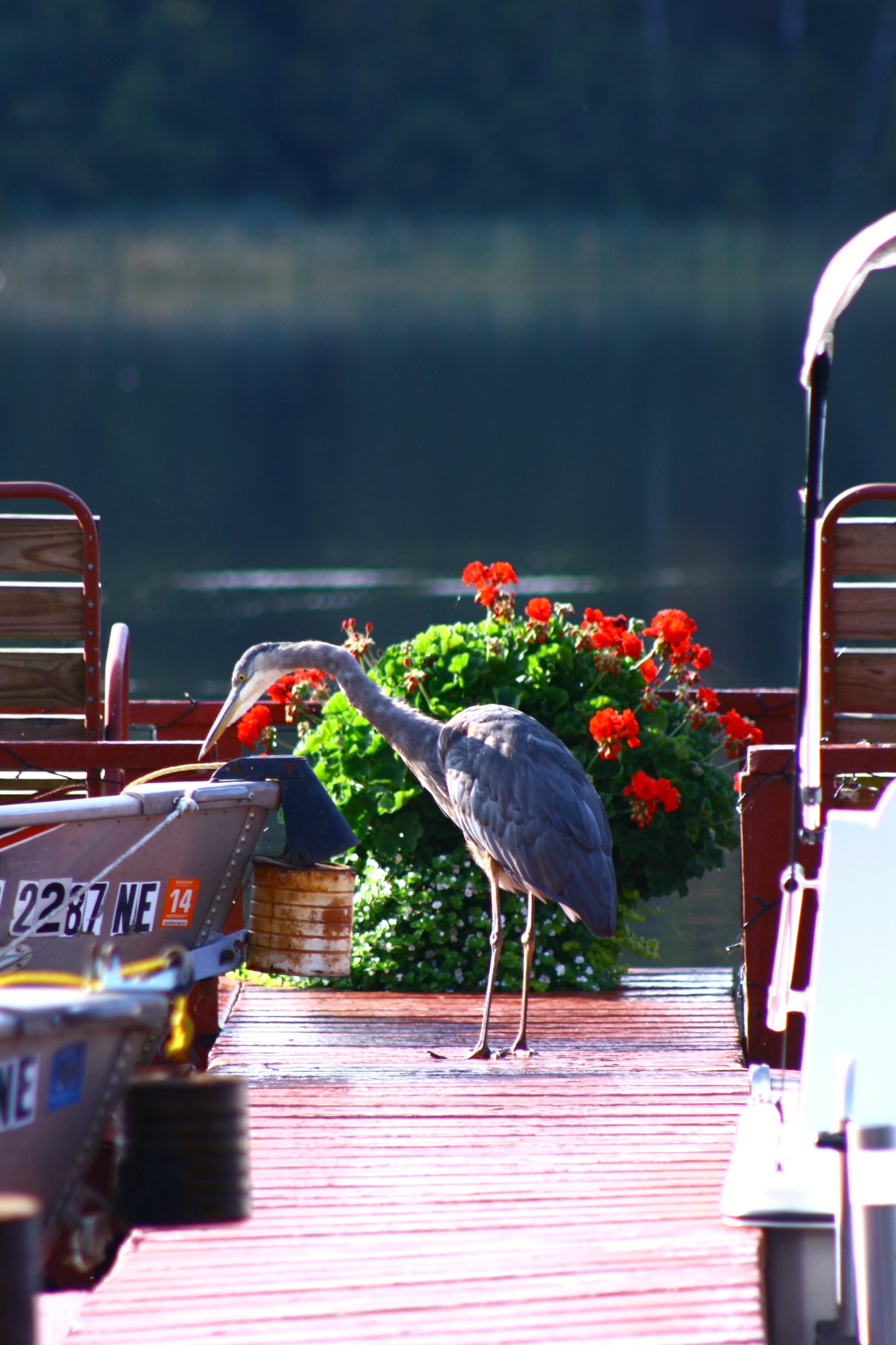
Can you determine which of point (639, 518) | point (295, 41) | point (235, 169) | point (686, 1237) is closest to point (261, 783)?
point (686, 1237)

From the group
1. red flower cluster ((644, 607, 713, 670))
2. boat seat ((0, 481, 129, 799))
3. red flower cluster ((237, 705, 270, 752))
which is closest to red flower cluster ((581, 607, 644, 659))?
red flower cluster ((644, 607, 713, 670))

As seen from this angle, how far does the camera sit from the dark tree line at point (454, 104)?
6078 centimetres

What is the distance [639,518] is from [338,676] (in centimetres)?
2327

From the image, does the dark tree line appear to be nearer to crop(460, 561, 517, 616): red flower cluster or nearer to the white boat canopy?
crop(460, 561, 517, 616): red flower cluster

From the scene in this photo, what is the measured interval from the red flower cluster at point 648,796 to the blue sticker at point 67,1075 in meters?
2.42

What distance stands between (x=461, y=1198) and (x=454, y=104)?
6467cm

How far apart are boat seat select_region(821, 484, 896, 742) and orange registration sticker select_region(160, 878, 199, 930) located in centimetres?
190

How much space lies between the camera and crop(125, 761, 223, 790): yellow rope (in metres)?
4.88

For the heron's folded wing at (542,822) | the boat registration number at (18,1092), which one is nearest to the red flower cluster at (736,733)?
the heron's folded wing at (542,822)

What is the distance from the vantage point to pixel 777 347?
189 ft

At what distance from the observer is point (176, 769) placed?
494cm

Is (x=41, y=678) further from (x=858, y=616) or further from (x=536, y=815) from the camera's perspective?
(x=858, y=616)

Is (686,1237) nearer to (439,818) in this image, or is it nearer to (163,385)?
(439,818)

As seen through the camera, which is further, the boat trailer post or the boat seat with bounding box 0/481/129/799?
the boat seat with bounding box 0/481/129/799
